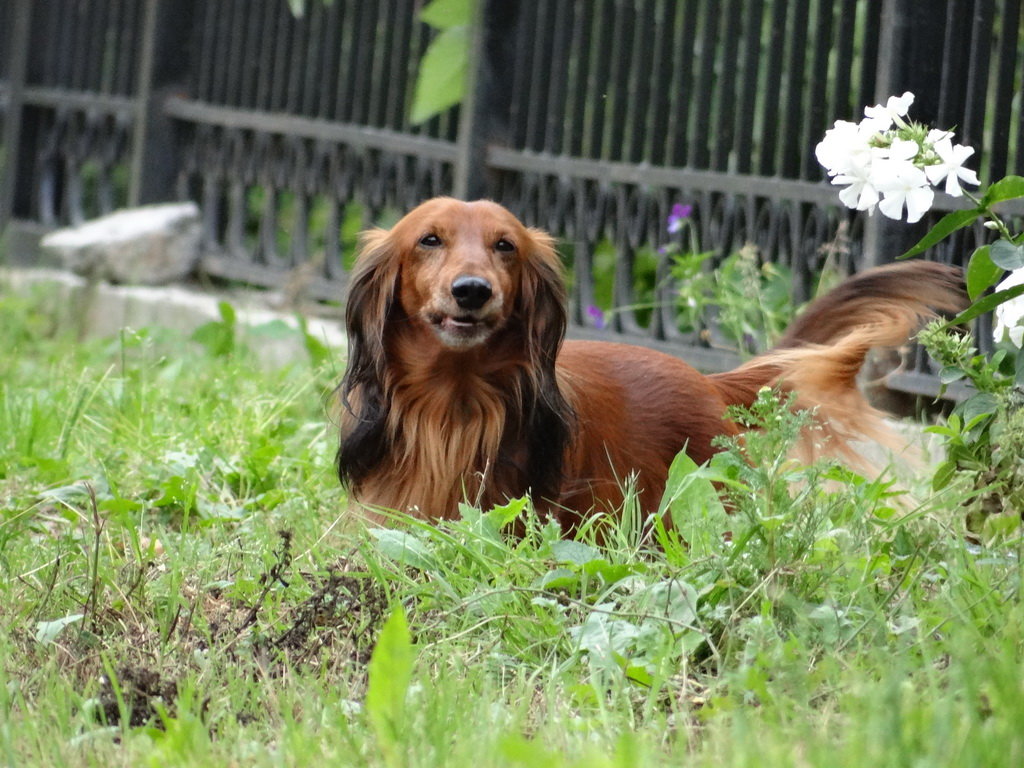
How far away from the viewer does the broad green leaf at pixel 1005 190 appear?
2.56 metres

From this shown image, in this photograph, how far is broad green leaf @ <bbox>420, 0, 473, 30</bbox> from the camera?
242 inches

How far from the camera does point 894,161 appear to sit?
2.56 m

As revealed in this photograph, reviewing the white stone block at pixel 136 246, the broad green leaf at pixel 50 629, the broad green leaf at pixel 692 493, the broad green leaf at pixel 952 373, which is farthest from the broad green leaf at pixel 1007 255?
the white stone block at pixel 136 246

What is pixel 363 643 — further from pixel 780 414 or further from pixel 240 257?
pixel 240 257

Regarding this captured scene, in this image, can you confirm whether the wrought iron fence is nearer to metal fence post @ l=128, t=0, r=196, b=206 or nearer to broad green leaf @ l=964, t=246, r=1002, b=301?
metal fence post @ l=128, t=0, r=196, b=206

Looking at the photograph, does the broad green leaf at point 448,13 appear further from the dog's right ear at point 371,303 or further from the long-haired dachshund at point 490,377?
the dog's right ear at point 371,303

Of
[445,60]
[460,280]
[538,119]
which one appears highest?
[445,60]

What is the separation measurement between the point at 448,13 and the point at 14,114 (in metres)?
3.87

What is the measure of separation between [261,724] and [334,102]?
5.23 metres

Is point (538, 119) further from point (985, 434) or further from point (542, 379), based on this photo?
point (985, 434)

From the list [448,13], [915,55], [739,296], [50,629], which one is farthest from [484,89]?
[50,629]

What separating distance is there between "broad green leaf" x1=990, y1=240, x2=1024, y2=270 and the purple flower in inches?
104

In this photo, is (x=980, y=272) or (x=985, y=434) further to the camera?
(x=985, y=434)

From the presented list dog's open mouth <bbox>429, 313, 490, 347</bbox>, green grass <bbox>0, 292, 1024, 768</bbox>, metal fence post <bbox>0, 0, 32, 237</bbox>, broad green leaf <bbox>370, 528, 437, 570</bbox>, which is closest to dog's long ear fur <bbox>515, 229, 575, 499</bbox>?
dog's open mouth <bbox>429, 313, 490, 347</bbox>
